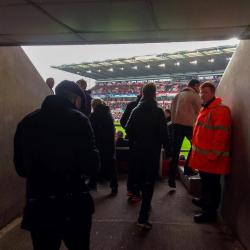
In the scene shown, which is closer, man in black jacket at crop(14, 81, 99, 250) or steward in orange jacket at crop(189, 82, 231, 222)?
man in black jacket at crop(14, 81, 99, 250)

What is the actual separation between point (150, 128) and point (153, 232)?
126cm

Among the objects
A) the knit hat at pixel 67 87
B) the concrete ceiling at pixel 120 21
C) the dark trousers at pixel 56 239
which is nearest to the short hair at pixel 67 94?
the knit hat at pixel 67 87

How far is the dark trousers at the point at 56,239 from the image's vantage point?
1.46 m

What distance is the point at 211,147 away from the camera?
9.16 ft

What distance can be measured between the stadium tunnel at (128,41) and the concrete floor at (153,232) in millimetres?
16

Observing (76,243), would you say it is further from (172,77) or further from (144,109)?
(172,77)

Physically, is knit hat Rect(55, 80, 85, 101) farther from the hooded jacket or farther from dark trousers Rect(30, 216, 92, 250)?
the hooded jacket

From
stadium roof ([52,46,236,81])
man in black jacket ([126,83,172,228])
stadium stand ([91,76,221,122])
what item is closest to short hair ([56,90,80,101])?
man in black jacket ([126,83,172,228])

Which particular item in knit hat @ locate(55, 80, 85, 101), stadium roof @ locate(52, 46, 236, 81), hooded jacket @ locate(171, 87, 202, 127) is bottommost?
hooded jacket @ locate(171, 87, 202, 127)

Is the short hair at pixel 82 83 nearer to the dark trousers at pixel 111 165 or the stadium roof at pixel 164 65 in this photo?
the dark trousers at pixel 111 165

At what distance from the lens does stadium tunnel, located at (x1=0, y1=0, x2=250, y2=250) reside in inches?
70.8

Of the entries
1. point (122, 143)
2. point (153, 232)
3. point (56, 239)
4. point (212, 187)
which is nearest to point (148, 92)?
point (212, 187)

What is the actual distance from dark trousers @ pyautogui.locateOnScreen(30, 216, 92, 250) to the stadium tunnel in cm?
107

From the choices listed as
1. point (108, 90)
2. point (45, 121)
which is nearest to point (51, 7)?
point (45, 121)
